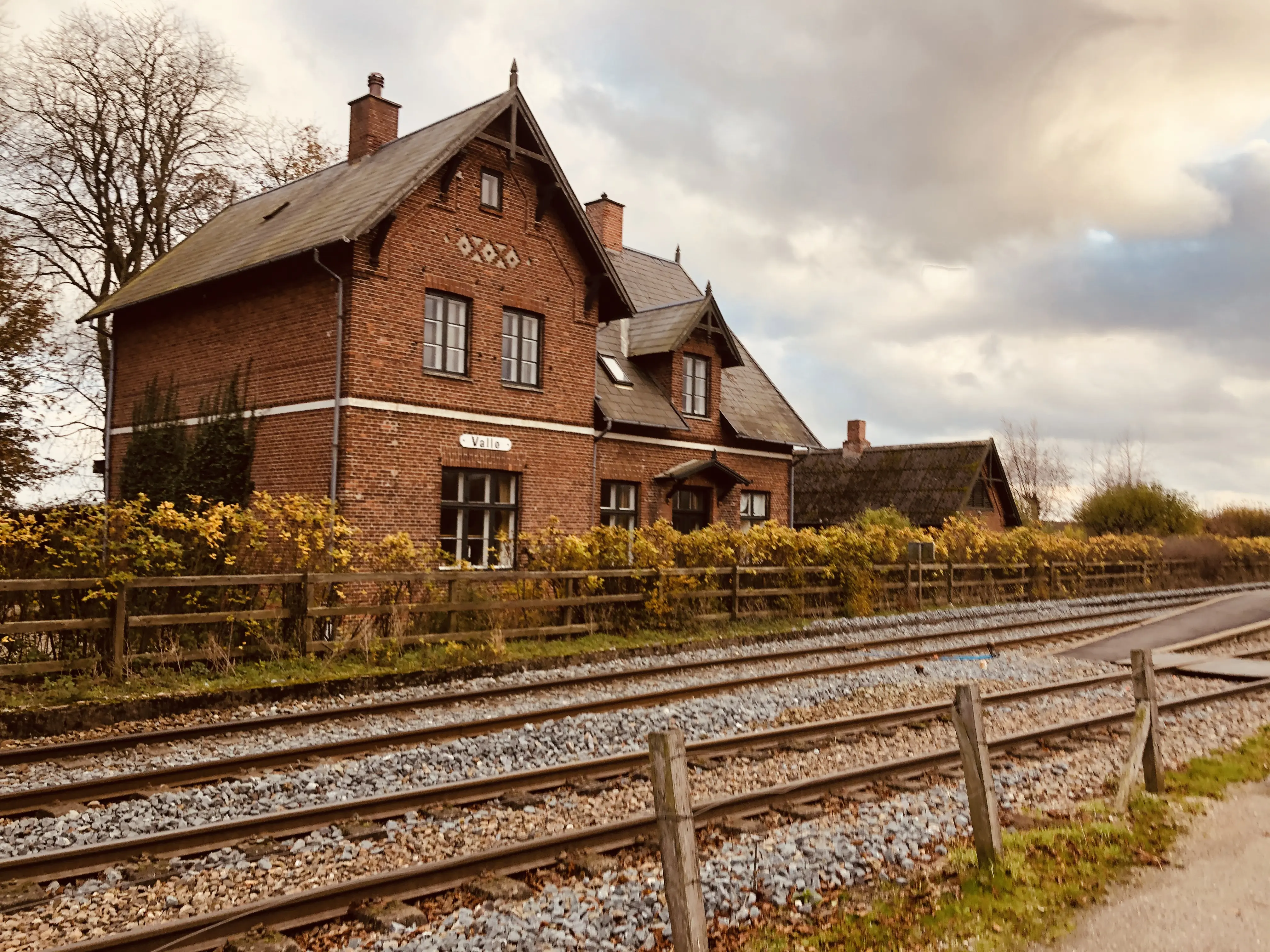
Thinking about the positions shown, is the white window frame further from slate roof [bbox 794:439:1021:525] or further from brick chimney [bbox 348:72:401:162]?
slate roof [bbox 794:439:1021:525]

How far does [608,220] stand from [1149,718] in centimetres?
2404

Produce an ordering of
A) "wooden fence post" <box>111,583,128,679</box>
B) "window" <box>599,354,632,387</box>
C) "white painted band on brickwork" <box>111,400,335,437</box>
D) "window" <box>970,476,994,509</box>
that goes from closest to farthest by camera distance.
A: "wooden fence post" <box>111,583,128,679</box>
"white painted band on brickwork" <box>111,400,335,437</box>
"window" <box>599,354,632,387</box>
"window" <box>970,476,994,509</box>

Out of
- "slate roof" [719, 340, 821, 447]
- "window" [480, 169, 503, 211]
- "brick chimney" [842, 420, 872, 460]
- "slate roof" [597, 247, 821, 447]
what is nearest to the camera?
"window" [480, 169, 503, 211]

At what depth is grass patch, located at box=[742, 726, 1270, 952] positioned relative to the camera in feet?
→ 16.0

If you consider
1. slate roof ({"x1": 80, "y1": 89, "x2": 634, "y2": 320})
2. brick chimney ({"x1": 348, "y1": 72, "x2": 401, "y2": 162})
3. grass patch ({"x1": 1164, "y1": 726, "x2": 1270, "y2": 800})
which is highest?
brick chimney ({"x1": 348, "y1": 72, "x2": 401, "y2": 162})

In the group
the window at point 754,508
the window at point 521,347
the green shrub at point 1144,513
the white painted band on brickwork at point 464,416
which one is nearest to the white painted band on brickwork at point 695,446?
the window at point 754,508

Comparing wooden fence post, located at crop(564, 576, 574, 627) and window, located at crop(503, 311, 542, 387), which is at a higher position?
window, located at crop(503, 311, 542, 387)

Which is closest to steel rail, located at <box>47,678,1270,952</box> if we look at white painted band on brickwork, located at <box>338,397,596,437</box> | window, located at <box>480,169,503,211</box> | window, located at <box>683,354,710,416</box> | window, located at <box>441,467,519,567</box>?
window, located at <box>441,467,519,567</box>

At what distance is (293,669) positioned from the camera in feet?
39.1

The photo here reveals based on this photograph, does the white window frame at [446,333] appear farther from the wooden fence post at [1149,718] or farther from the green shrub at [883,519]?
the wooden fence post at [1149,718]

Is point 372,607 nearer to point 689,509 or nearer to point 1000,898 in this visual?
point 1000,898

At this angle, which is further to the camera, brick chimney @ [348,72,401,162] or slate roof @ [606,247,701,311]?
slate roof @ [606,247,701,311]

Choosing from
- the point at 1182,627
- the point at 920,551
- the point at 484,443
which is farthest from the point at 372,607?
the point at 1182,627

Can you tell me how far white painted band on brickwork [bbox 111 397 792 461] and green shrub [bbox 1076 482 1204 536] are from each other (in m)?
26.6
